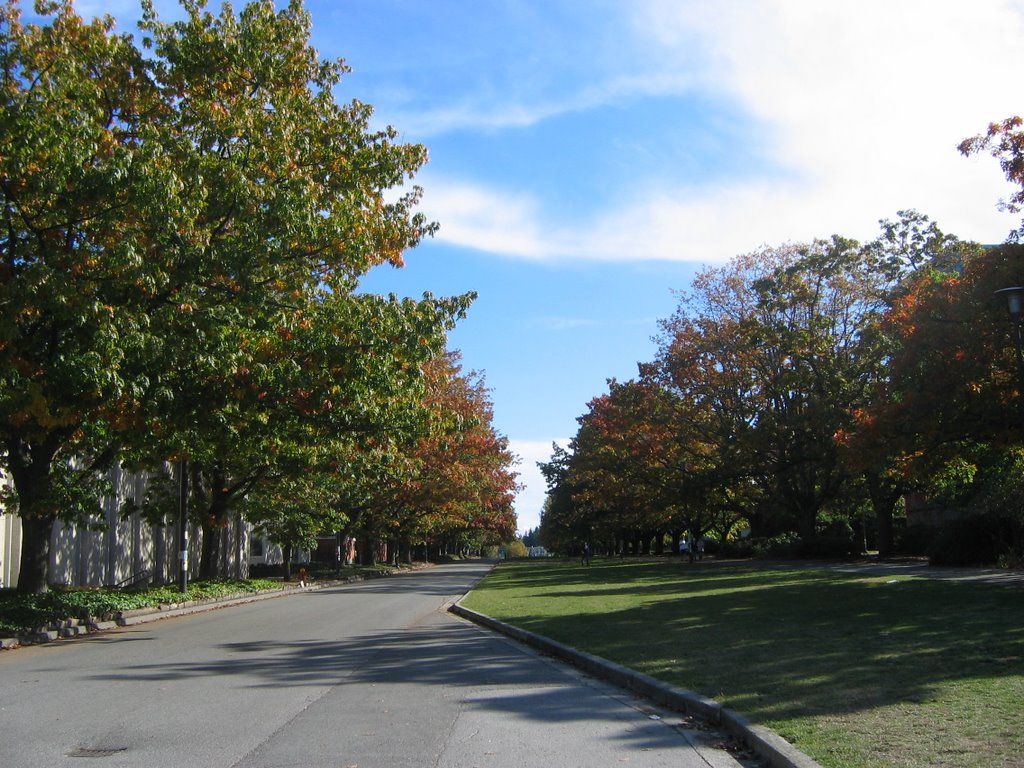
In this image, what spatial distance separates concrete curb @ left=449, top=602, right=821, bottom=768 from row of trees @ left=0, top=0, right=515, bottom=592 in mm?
5998

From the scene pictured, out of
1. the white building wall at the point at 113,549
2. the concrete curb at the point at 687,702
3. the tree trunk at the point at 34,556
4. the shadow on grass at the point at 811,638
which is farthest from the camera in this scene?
the white building wall at the point at 113,549

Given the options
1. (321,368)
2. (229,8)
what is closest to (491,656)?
(321,368)

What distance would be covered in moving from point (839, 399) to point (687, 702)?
26555 millimetres

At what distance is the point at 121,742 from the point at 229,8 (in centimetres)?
1379

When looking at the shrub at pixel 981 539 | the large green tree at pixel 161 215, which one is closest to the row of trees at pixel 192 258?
the large green tree at pixel 161 215

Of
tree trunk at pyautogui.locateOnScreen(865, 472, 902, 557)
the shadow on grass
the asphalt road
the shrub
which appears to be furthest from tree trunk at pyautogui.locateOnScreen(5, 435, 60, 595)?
tree trunk at pyautogui.locateOnScreen(865, 472, 902, 557)

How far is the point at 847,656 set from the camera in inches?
406

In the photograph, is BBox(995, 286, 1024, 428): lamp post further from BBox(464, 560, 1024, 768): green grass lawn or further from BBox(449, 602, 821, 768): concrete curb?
BBox(449, 602, 821, 768): concrete curb

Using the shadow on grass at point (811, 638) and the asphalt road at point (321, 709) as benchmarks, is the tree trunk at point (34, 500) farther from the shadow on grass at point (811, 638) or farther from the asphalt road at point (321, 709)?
the shadow on grass at point (811, 638)

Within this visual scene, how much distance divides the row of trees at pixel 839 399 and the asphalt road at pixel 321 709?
10.6 meters

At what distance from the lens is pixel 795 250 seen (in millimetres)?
39156

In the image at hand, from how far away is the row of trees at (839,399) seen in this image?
58.5ft

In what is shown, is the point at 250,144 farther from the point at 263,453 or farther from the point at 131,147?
the point at 263,453

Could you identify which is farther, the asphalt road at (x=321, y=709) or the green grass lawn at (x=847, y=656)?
the asphalt road at (x=321, y=709)
